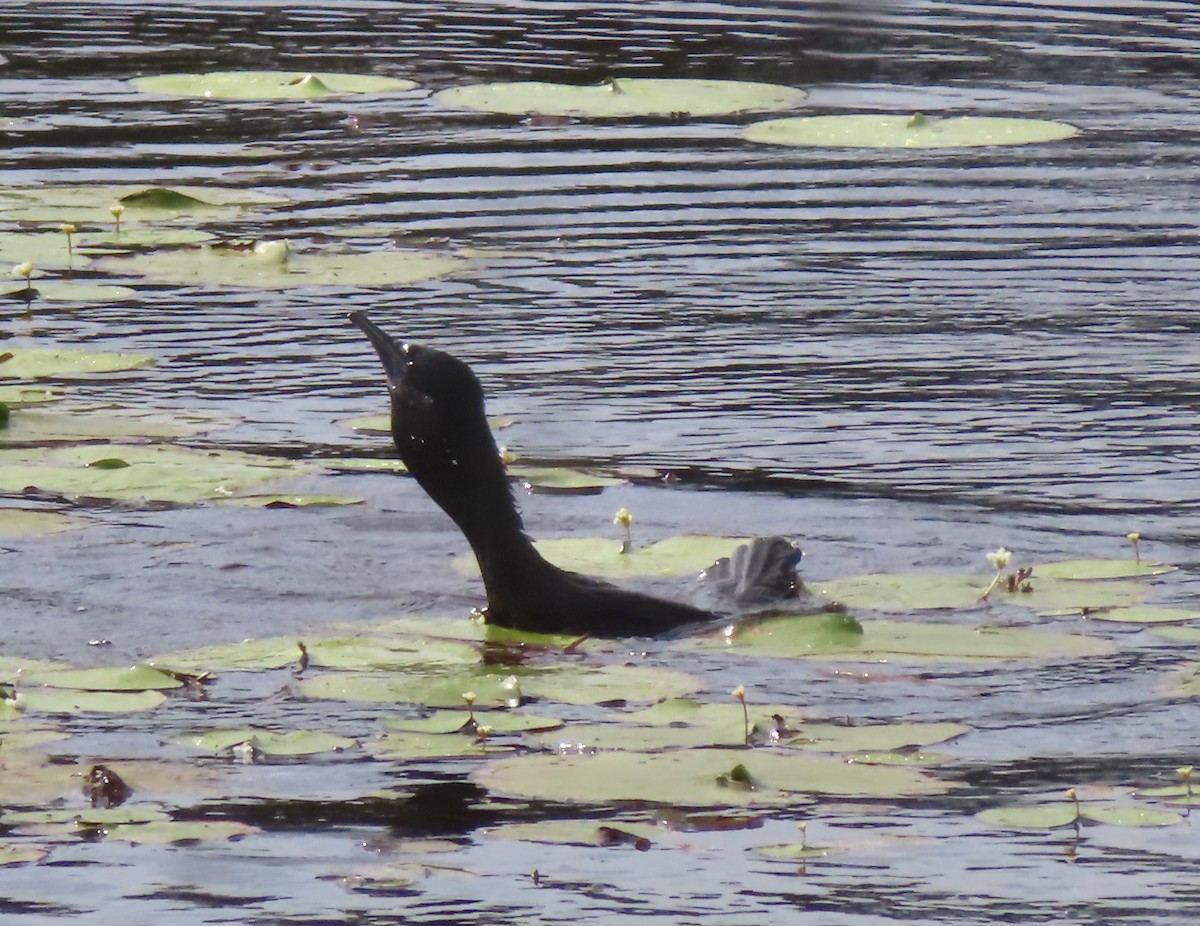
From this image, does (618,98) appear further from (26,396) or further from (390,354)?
(390,354)

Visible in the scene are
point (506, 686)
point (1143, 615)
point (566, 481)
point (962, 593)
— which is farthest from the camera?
point (566, 481)

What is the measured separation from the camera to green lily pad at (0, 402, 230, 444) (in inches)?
267

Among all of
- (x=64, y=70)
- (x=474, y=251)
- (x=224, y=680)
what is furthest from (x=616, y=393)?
(x=64, y=70)

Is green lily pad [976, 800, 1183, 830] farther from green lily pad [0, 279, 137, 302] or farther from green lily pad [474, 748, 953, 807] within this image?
green lily pad [0, 279, 137, 302]

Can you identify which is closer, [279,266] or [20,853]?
[20,853]

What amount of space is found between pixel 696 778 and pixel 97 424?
3040mm

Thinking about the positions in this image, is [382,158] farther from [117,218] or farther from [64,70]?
[64,70]

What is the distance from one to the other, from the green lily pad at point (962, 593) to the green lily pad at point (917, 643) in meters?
0.18

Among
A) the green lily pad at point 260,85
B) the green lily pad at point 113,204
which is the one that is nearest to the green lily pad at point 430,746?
the green lily pad at point 113,204

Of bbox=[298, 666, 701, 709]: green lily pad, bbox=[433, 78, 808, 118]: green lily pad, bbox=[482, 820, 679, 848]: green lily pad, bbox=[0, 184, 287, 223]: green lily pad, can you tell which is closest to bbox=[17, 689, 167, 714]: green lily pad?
bbox=[298, 666, 701, 709]: green lily pad

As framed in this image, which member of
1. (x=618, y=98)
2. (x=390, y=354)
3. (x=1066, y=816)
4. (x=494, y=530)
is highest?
(x=390, y=354)

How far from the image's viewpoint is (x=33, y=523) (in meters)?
6.10

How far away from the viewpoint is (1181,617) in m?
5.45

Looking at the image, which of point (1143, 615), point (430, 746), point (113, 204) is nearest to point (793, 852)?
point (430, 746)
